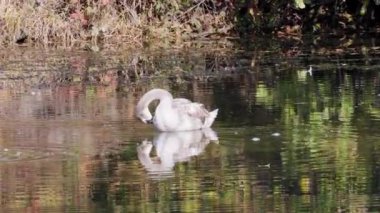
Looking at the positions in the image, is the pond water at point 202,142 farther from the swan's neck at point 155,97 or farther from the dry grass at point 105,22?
the dry grass at point 105,22

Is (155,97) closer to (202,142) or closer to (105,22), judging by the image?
(202,142)

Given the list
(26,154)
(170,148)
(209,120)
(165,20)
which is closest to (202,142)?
(170,148)

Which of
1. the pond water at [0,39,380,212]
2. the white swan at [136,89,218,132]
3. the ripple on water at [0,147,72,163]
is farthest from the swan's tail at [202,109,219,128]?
the ripple on water at [0,147,72,163]

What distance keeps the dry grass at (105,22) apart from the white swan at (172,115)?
1088 centimetres

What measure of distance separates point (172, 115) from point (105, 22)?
12572 millimetres

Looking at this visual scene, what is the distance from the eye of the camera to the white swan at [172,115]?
424 inches

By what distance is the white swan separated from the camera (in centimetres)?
1078

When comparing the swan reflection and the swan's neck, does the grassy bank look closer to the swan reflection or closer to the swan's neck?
the swan's neck

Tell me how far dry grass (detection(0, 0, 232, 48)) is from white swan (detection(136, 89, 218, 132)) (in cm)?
1088

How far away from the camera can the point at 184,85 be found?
15203mm

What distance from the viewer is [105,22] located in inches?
911

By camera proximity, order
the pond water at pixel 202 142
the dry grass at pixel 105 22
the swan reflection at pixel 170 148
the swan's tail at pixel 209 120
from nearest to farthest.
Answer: the pond water at pixel 202 142, the swan reflection at pixel 170 148, the swan's tail at pixel 209 120, the dry grass at pixel 105 22

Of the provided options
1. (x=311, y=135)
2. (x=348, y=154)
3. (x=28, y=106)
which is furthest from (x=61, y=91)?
(x=348, y=154)

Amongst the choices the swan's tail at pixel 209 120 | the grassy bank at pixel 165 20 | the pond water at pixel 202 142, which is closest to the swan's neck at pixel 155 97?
the pond water at pixel 202 142
